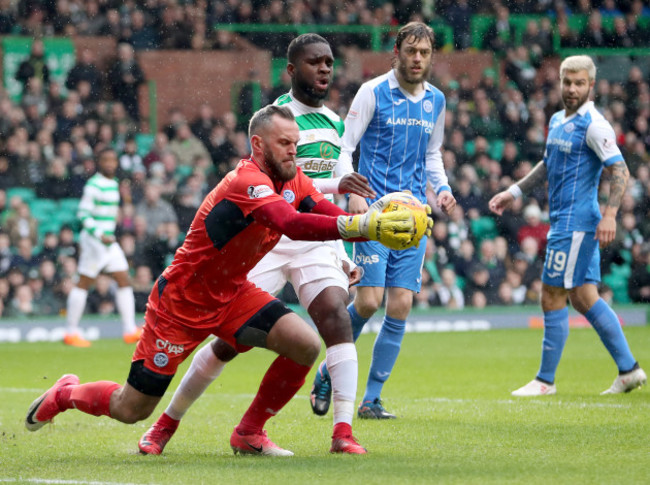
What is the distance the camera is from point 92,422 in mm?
7664

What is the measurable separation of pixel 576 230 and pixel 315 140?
2.77 meters

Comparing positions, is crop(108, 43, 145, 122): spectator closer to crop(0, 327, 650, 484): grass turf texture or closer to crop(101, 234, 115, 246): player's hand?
crop(101, 234, 115, 246): player's hand

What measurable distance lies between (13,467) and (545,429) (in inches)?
123

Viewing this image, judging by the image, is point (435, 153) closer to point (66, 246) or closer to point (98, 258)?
point (98, 258)

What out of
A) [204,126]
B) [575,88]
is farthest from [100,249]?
[575,88]

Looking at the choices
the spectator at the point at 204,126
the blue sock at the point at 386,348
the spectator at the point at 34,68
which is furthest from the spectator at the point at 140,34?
the blue sock at the point at 386,348

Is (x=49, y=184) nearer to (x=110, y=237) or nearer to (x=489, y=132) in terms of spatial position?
(x=110, y=237)

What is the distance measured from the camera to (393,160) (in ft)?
25.4

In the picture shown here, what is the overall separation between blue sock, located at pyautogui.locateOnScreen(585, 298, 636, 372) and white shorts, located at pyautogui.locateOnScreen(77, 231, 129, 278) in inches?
284

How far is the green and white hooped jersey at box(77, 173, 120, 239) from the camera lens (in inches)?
559

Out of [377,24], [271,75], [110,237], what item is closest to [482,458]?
[110,237]

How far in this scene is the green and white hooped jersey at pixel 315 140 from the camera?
7.03 metres

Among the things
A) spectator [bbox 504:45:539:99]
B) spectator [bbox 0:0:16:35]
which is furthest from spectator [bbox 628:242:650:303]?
spectator [bbox 0:0:16:35]

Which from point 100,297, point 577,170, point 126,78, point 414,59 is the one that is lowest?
point 100,297
